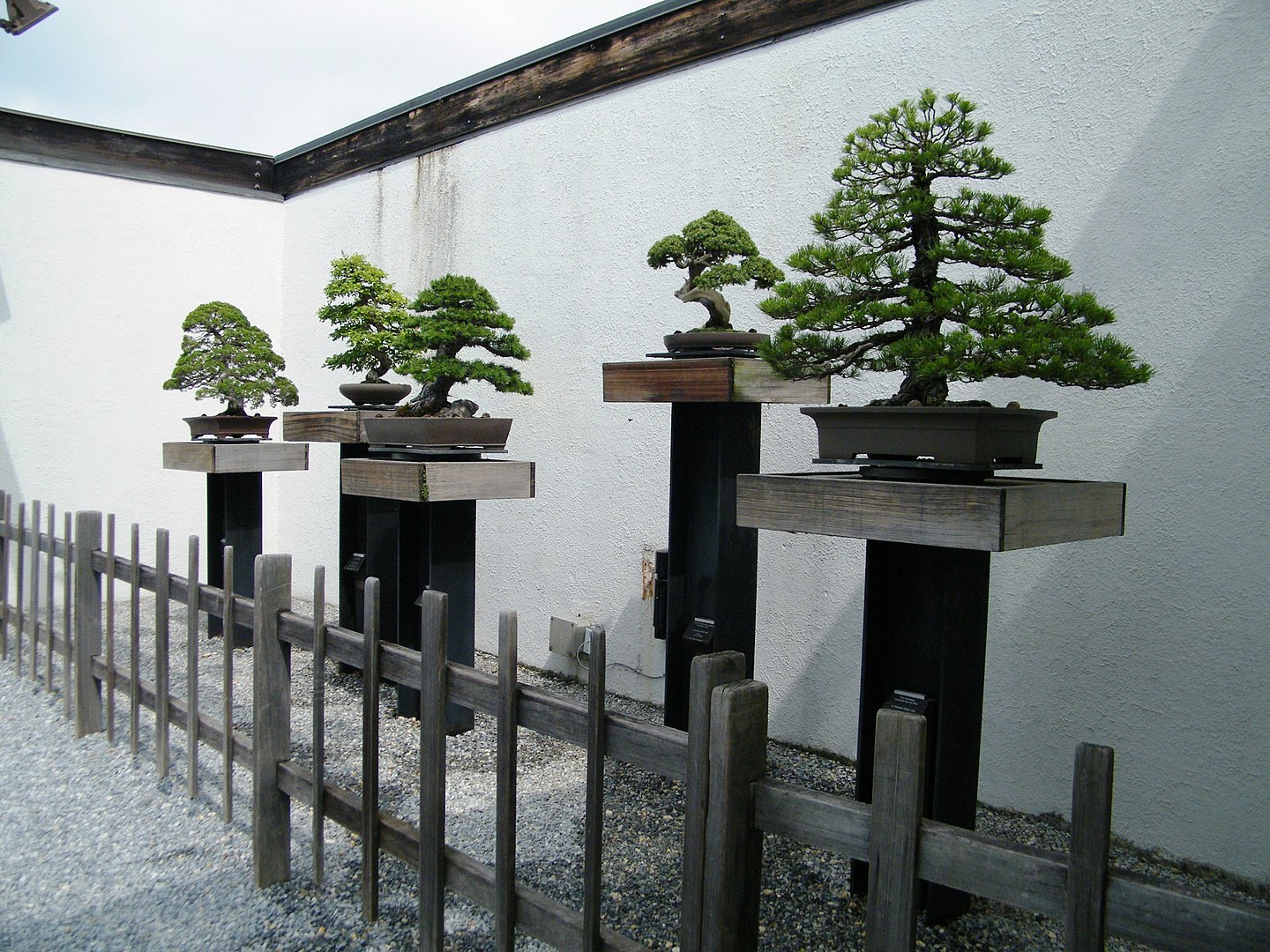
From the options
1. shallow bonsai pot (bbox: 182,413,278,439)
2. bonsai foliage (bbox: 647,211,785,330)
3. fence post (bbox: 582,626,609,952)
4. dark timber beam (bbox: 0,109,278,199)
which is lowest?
fence post (bbox: 582,626,609,952)

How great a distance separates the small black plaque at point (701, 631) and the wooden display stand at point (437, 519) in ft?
2.43

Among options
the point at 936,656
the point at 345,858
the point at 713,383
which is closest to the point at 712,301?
the point at 713,383

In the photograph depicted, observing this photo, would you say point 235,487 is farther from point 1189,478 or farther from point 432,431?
point 1189,478

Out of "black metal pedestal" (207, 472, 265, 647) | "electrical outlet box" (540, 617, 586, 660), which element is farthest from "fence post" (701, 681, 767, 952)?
"black metal pedestal" (207, 472, 265, 647)

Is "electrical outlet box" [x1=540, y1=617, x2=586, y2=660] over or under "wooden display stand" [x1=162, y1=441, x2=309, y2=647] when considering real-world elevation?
under

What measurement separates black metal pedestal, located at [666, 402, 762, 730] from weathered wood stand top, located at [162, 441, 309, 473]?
6.95 ft

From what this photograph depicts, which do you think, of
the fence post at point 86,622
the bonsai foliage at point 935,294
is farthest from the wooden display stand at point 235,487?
the bonsai foliage at point 935,294

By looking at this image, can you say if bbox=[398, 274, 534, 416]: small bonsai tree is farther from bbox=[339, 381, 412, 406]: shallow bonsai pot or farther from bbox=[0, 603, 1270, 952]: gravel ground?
bbox=[0, 603, 1270, 952]: gravel ground

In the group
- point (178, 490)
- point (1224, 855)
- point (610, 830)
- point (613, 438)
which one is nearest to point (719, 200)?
point (613, 438)

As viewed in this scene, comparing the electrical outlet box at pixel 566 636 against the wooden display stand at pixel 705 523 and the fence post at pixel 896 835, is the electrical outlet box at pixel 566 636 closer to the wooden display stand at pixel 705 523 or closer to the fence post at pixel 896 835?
the wooden display stand at pixel 705 523

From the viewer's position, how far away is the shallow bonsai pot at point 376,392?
3.65m

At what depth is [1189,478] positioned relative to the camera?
2330 millimetres

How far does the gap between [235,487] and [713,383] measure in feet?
9.67

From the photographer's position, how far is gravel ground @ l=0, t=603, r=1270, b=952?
194cm
